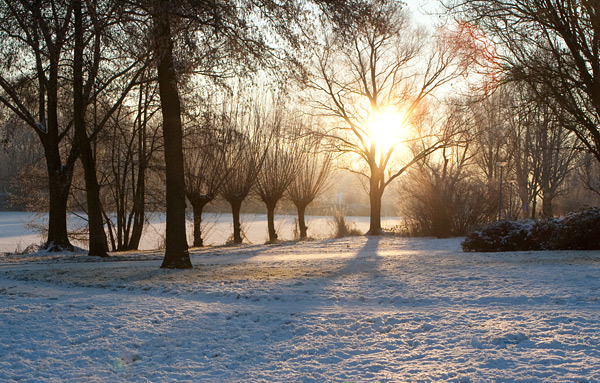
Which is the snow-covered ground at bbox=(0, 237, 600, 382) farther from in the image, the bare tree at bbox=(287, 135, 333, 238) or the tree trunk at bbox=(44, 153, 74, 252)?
the bare tree at bbox=(287, 135, 333, 238)

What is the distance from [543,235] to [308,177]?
15166mm

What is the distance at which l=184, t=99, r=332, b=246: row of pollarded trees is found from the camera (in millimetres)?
22281

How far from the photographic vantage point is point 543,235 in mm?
13109

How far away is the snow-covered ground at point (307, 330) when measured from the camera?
3.85 meters

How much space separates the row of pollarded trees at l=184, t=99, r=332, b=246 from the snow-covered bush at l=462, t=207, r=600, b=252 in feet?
38.1

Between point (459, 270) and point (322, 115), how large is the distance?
18.1 metres

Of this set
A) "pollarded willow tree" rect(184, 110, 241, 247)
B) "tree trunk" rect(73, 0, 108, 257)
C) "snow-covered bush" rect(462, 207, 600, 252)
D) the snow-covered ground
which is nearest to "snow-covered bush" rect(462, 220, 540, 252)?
"snow-covered bush" rect(462, 207, 600, 252)

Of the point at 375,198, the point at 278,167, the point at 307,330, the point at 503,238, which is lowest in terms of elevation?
the point at 307,330

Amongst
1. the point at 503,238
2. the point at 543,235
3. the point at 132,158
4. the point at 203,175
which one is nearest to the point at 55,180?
the point at 132,158

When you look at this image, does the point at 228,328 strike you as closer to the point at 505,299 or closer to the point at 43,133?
the point at 505,299

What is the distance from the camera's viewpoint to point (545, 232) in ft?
42.9

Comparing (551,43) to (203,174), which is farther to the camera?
(203,174)

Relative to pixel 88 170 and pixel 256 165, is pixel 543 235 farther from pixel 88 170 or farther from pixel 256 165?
pixel 256 165

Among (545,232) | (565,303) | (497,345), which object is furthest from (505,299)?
(545,232)
